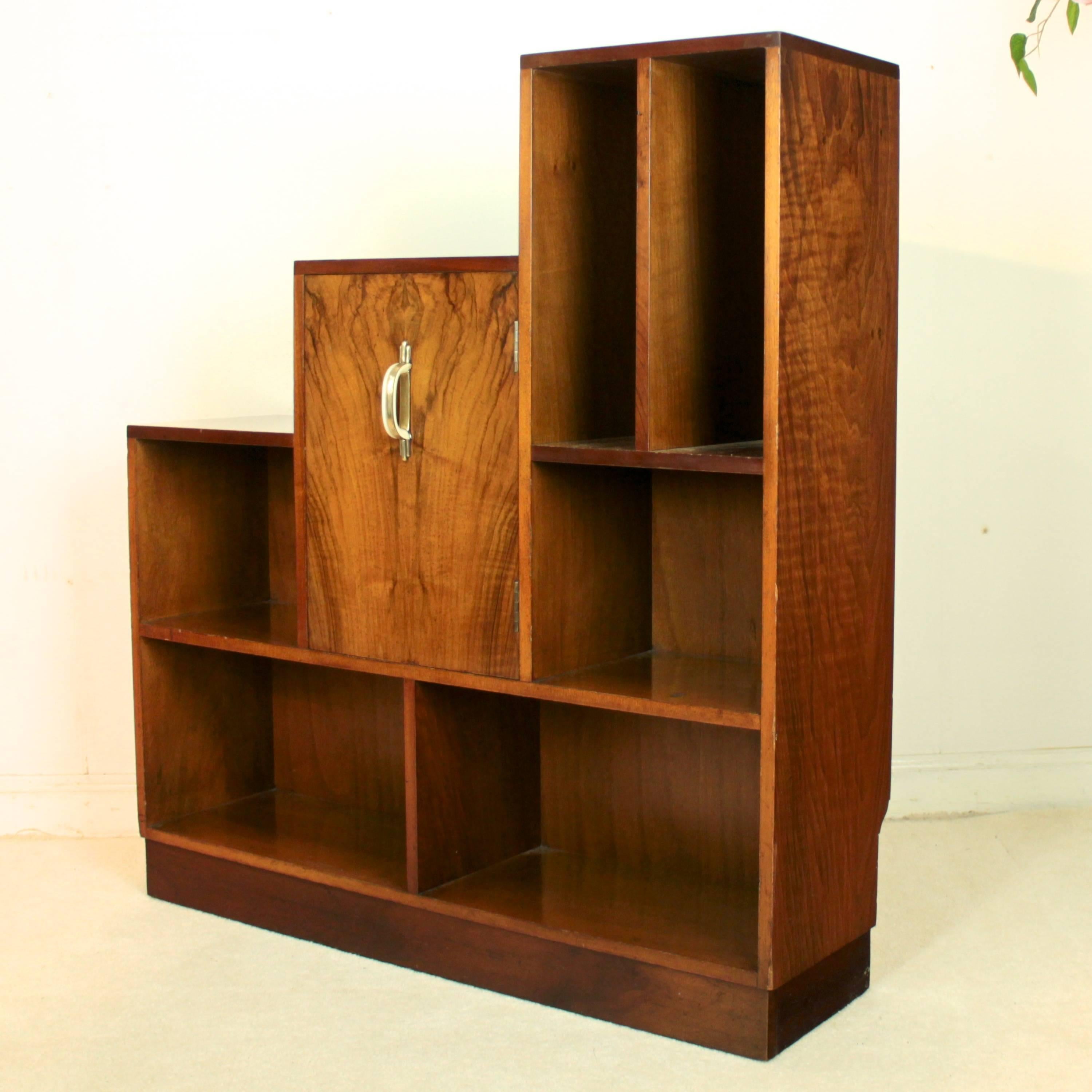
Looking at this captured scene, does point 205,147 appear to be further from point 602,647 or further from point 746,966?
point 746,966

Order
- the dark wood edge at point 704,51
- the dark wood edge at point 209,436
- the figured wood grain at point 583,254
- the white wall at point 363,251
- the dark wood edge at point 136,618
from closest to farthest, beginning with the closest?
the dark wood edge at point 704,51, the figured wood grain at point 583,254, the dark wood edge at point 209,436, the dark wood edge at point 136,618, the white wall at point 363,251

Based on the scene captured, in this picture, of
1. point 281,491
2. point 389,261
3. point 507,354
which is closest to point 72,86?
point 281,491

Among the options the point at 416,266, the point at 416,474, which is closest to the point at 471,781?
the point at 416,474

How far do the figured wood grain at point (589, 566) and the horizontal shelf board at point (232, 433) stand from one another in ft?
1.79

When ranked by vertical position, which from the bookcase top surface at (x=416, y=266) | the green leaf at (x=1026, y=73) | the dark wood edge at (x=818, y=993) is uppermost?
the green leaf at (x=1026, y=73)

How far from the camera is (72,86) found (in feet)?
10.8

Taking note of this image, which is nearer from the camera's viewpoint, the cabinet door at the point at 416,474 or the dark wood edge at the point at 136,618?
the cabinet door at the point at 416,474

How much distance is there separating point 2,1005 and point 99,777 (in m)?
1.03

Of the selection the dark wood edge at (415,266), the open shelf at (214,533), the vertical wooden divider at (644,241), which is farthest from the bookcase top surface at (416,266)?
the open shelf at (214,533)

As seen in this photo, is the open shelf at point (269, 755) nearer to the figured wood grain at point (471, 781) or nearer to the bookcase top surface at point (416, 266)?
the figured wood grain at point (471, 781)

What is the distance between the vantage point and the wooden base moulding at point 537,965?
2246 mm

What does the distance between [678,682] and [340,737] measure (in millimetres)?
985

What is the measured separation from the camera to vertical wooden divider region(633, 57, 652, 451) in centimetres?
Answer: 212

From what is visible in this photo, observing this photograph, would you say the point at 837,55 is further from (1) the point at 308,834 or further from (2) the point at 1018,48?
(1) the point at 308,834
